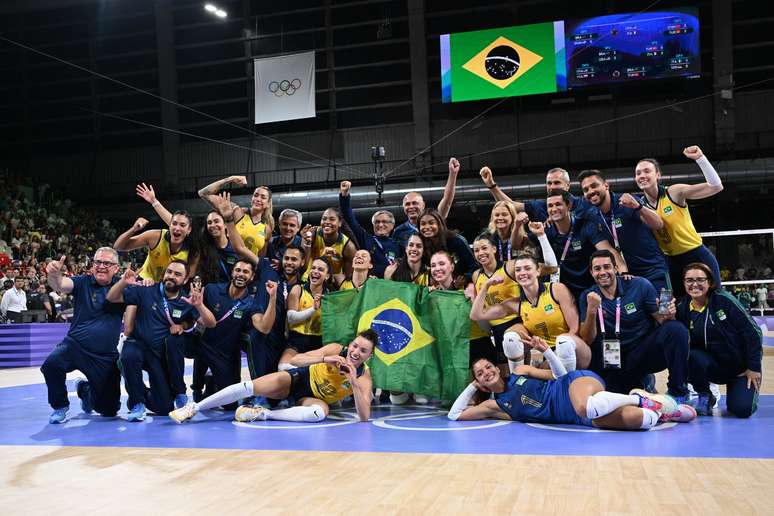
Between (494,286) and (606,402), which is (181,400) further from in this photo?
(606,402)

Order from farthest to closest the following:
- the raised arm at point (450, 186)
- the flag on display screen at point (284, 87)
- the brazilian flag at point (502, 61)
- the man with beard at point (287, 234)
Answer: the flag on display screen at point (284, 87) → the brazilian flag at point (502, 61) → the man with beard at point (287, 234) → the raised arm at point (450, 186)

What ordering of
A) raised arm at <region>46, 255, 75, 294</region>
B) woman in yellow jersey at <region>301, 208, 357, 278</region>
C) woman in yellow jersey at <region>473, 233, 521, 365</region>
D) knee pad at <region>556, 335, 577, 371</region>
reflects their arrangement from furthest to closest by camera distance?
woman in yellow jersey at <region>301, 208, 357, 278</region> → woman in yellow jersey at <region>473, 233, 521, 365</region> → raised arm at <region>46, 255, 75, 294</region> → knee pad at <region>556, 335, 577, 371</region>

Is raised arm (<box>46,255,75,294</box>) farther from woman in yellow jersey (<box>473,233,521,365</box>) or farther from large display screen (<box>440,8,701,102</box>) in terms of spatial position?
large display screen (<box>440,8,701,102</box>)

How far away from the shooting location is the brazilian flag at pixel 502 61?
20.4m

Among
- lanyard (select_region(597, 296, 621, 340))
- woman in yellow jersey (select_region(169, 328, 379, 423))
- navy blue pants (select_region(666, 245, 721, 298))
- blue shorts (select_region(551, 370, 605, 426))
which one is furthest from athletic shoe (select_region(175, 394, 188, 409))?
navy blue pants (select_region(666, 245, 721, 298))

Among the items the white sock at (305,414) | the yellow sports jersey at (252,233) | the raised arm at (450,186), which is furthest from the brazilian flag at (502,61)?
the white sock at (305,414)

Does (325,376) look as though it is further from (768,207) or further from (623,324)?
(768,207)

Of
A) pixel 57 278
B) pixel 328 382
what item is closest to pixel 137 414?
pixel 57 278

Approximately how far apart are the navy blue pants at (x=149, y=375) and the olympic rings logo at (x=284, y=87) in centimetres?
1682

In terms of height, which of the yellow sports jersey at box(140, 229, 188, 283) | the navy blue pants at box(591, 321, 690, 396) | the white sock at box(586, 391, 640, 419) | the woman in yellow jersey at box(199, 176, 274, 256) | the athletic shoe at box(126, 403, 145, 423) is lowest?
the athletic shoe at box(126, 403, 145, 423)

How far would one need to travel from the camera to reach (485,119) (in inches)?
950

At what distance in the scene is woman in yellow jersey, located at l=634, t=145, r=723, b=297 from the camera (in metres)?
6.58

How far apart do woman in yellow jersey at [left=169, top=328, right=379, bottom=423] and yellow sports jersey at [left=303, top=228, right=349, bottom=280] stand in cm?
141

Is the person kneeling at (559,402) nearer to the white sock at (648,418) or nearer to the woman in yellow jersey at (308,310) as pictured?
the white sock at (648,418)
